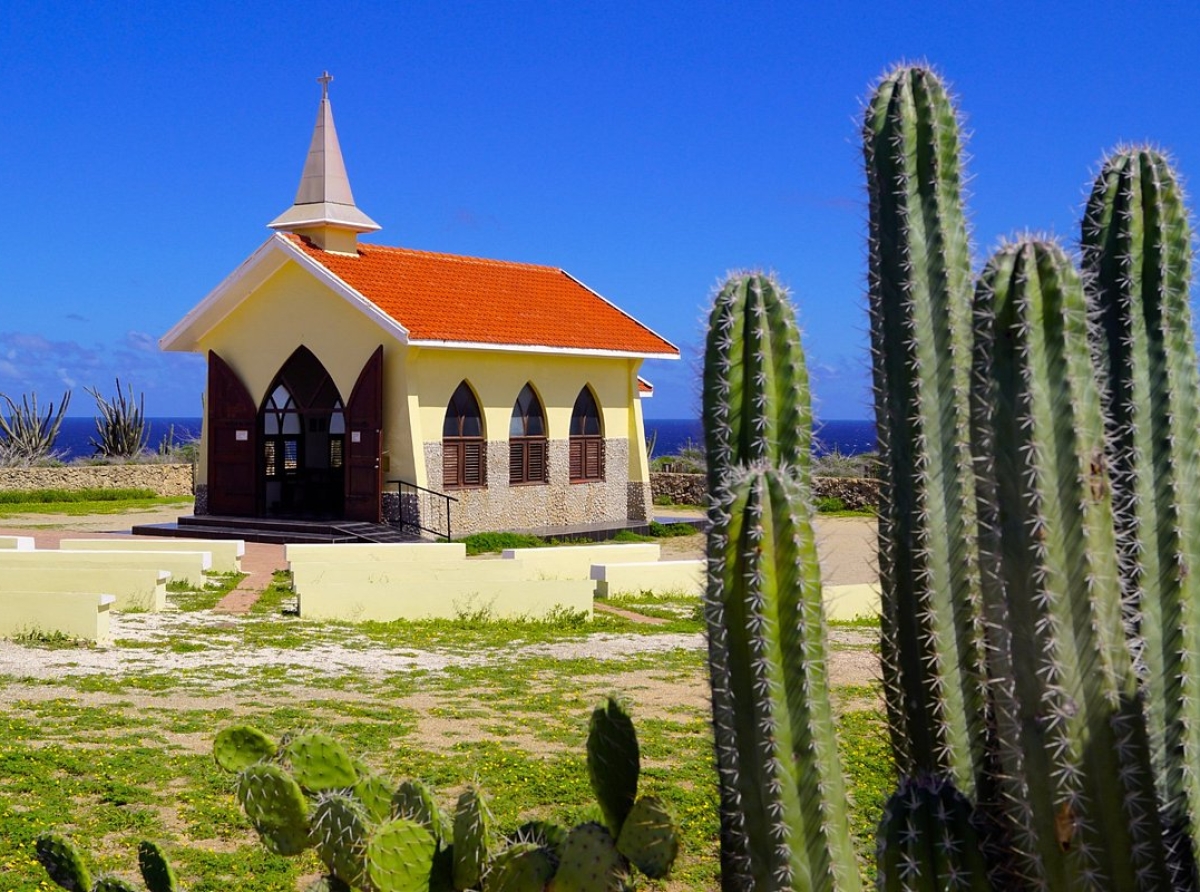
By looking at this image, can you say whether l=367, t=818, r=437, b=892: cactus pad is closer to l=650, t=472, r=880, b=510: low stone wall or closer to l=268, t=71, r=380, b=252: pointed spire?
l=268, t=71, r=380, b=252: pointed spire

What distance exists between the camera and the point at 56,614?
1444 centimetres

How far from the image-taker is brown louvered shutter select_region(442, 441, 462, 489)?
26.8m

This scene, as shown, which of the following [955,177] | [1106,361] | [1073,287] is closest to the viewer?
[1073,287]

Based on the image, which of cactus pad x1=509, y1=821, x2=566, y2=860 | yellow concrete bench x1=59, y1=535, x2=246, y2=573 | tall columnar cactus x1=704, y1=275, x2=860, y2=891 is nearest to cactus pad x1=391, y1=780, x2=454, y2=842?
cactus pad x1=509, y1=821, x2=566, y2=860

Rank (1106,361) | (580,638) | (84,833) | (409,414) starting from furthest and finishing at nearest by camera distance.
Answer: (409,414), (580,638), (84,833), (1106,361)

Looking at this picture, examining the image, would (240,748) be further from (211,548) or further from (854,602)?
(211,548)

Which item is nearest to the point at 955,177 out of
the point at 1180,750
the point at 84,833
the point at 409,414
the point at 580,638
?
the point at 1180,750

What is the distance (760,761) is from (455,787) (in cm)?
496

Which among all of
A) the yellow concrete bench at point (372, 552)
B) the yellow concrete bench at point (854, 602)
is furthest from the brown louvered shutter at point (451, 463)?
the yellow concrete bench at point (854, 602)

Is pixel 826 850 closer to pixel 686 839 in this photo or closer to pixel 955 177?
pixel 955 177

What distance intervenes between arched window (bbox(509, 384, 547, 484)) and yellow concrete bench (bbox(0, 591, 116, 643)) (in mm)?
14249

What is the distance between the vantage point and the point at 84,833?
739cm

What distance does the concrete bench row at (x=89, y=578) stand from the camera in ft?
47.2

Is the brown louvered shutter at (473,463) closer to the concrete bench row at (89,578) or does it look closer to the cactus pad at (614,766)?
the concrete bench row at (89,578)
